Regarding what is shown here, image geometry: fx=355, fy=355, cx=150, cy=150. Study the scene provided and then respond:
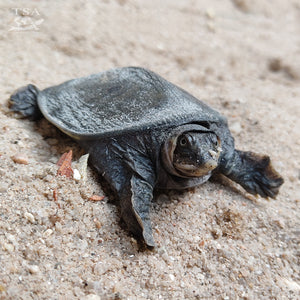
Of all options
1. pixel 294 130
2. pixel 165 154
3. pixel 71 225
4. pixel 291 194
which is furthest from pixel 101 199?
pixel 294 130

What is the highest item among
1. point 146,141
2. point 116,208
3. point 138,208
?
point 146,141

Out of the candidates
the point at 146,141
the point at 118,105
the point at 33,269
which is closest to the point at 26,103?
the point at 118,105

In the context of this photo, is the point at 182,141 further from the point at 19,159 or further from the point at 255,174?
the point at 19,159

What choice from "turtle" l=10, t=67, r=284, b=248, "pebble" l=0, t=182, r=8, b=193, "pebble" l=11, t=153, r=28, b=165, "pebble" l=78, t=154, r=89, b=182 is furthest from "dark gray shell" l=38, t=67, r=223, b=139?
"pebble" l=0, t=182, r=8, b=193

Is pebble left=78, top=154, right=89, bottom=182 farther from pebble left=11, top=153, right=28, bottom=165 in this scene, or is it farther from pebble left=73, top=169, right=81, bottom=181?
pebble left=11, top=153, right=28, bottom=165

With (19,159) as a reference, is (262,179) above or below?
above

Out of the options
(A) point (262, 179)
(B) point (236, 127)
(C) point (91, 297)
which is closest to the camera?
→ (C) point (91, 297)

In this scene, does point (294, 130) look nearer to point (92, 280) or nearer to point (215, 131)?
point (215, 131)
